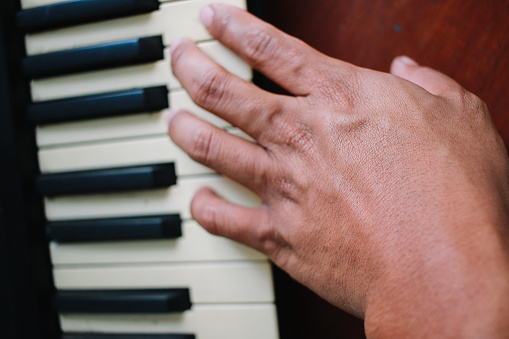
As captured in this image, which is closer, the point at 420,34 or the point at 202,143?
the point at 202,143

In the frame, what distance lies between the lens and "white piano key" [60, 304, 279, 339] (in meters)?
0.67

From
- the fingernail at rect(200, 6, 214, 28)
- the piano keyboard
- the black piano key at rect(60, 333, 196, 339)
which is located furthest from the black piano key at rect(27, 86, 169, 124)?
the black piano key at rect(60, 333, 196, 339)

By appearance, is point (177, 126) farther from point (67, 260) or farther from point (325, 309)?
point (325, 309)

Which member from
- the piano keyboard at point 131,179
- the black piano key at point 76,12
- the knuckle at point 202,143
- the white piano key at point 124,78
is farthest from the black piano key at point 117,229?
the black piano key at point 76,12

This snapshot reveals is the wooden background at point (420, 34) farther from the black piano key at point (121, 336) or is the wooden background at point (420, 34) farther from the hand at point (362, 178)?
the black piano key at point (121, 336)

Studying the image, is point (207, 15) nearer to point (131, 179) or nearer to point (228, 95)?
point (228, 95)

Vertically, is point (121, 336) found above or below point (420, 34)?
below

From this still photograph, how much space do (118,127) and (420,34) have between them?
579mm

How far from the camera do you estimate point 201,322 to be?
2.28 feet

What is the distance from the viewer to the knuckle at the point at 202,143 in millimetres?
626

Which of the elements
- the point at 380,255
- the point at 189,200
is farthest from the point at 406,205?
the point at 189,200

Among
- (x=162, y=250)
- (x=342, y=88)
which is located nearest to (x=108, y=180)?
(x=162, y=250)

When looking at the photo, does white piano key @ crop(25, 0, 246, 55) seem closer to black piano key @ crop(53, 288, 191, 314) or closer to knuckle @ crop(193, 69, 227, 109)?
knuckle @ crop(193, 69, 227, 109)

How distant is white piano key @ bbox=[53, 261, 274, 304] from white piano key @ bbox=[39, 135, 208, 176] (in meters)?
0.17
